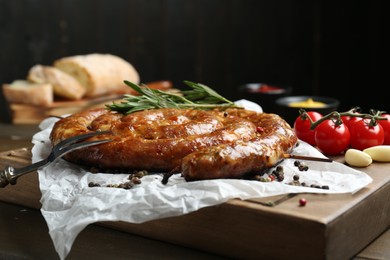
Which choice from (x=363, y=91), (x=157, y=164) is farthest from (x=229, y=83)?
(x=157, y=164)

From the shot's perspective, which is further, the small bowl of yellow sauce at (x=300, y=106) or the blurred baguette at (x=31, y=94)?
the blurred baguette at (x=31, y=94)

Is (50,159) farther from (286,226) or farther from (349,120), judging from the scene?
(349,120)

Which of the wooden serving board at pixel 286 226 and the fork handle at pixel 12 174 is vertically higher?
the fork handle at pixel 12 174

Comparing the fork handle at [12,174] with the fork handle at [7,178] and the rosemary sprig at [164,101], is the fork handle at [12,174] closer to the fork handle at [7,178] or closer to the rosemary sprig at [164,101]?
the fork handle at [7,178]

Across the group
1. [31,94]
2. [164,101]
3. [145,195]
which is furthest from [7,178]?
[31,94]

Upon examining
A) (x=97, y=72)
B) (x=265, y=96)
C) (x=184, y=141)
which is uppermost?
(x=184, y=141)

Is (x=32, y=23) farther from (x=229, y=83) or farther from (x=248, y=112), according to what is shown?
(x=248, y=112)

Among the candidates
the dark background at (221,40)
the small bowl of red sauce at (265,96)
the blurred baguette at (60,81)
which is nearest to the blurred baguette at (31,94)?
the blurred baguette at (60,81)
